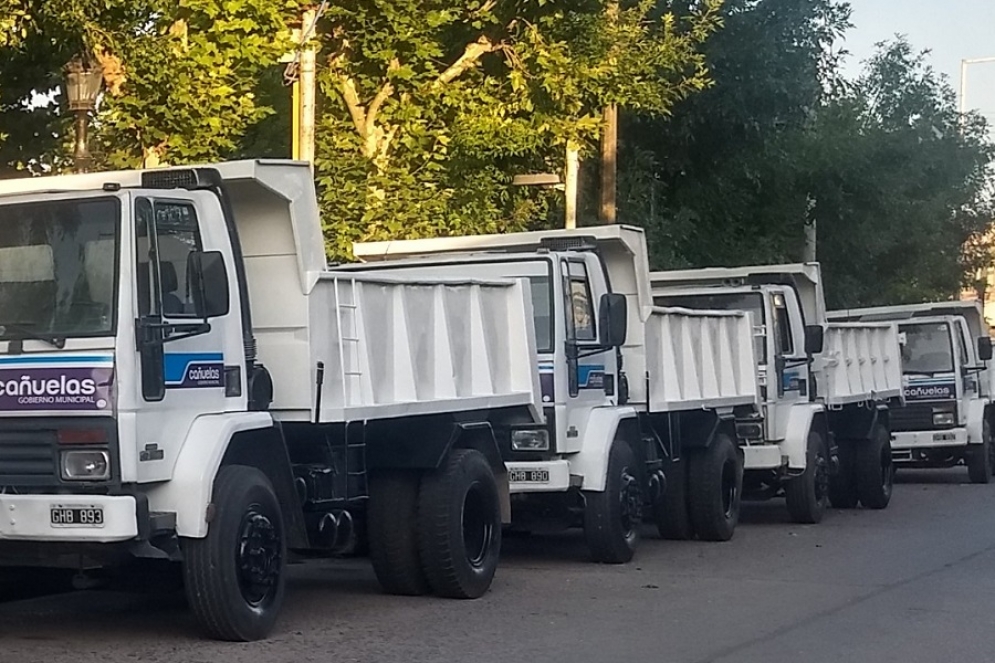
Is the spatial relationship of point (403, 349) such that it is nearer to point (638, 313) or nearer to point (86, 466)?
point (86, 466)

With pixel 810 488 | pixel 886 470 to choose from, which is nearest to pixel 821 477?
pixel 810 488

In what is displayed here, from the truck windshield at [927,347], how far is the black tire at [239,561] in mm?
15462

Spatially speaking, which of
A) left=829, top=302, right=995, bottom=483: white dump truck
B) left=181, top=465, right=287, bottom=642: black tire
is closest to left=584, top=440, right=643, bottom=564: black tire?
left=181, top=465, right=287, bottom=642: black tire

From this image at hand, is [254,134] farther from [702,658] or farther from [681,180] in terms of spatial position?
[702,658]

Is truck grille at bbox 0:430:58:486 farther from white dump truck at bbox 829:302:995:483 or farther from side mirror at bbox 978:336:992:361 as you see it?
side mirror at bbox 978:336:992:361

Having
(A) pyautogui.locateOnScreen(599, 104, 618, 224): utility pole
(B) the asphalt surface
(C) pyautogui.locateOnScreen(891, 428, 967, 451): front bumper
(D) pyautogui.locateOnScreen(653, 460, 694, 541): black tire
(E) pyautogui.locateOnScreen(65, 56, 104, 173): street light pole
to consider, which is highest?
(A) pyautogui.locateOnScreen(599, 104, 618, 224): utility pole

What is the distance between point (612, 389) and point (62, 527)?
238 inches

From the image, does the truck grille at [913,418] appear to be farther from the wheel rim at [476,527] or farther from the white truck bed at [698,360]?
the wheel rim at [476,527]

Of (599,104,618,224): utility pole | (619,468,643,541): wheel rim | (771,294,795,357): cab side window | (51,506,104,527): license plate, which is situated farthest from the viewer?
(599,104,618,224): utility pole

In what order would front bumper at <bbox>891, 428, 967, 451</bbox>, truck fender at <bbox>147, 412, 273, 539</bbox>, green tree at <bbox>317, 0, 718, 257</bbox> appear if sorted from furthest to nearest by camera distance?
1. front bumper at <bbox>891, 428, 967, 451</bbox>
2. green tree at <bbox>317, 0, 718, 257</bbox>
3. truck fender at <bbox>147, 412, 273, 539</bbox>

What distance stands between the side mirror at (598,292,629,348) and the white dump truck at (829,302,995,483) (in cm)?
1078

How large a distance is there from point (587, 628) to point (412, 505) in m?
1.55

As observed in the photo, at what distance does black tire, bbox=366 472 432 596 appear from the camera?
35.7 feet

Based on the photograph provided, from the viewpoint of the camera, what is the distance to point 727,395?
50.7 feet
